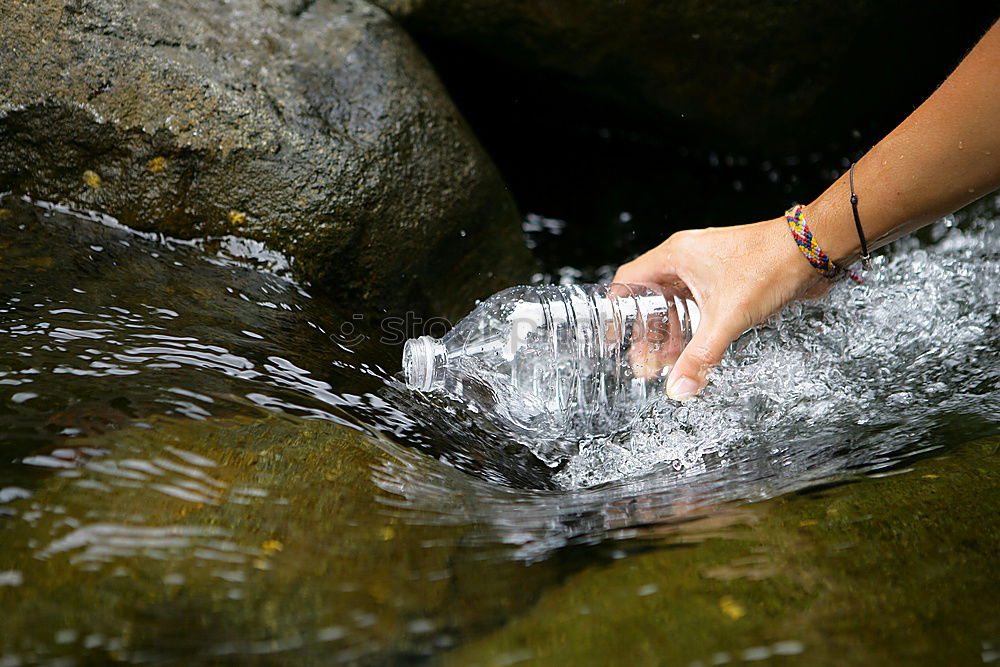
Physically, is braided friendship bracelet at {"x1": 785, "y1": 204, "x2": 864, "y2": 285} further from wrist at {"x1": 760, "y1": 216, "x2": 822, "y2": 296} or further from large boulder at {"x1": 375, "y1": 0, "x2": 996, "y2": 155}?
large boulder at {"x1": 375, "y1": 0, "x2": 996, "y2": 155}

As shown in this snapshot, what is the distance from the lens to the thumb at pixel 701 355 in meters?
1.88

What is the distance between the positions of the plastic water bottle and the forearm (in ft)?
1.43

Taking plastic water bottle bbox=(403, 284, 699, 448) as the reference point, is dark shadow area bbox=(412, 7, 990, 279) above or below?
above

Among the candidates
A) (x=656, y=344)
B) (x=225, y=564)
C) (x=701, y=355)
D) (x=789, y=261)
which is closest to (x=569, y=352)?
(x=656, y=344)

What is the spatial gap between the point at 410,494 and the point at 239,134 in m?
1.37

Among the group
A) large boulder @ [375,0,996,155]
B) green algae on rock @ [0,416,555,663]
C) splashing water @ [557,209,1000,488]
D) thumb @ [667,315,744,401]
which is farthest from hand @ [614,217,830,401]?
large boulder @ [375,0,996,155]

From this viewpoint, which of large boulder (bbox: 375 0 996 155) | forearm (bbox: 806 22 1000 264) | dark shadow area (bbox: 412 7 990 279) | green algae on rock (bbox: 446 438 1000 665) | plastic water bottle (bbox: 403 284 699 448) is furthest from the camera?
dark shadow area (bbox: 412 7 990 279)

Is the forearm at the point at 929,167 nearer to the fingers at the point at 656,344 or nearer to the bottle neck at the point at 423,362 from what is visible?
the fingers at the point at 656,344

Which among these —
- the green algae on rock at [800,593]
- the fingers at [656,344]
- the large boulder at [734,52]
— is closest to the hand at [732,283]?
the fingers at [656,344]

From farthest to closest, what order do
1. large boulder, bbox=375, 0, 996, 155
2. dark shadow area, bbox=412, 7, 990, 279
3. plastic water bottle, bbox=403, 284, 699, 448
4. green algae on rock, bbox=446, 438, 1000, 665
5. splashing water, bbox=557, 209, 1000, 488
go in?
dark shadow area, bbox=412, 7, 990, 279 → large boulder, bbox=375, 0, 996, 155 → plastic water bottle, bbox=403, 284, 699, 448 → splashing water, bbox=557, 209, 1000, 488 → green algae on rock, bbox=446, 438, 1000, 665

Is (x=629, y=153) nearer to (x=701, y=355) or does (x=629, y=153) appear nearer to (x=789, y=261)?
(x=789, y=261)

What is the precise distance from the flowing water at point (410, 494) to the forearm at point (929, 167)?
1.13 ft

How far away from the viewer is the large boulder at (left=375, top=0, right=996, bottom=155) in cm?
304

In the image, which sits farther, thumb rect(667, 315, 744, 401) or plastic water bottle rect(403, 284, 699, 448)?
plastic water bottle rect(403, 284, 699, 448)
